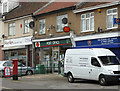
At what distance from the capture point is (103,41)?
858 inches

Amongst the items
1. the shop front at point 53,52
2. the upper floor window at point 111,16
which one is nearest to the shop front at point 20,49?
the shop front at point 53,52

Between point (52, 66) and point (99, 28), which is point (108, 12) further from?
point (52, 66)

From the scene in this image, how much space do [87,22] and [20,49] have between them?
10.6 metres

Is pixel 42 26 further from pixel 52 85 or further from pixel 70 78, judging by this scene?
pixel 52 85

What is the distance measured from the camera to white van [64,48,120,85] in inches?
619

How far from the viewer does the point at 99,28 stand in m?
22.2

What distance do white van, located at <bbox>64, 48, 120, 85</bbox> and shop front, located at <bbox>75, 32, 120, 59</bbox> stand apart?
364 centimetres

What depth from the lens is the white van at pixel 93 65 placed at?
15.7 m

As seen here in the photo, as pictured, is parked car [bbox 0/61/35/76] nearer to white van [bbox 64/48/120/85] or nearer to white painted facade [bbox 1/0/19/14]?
white van [bbox 64/48/120/85]

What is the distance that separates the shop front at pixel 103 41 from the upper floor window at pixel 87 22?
830 millimetres

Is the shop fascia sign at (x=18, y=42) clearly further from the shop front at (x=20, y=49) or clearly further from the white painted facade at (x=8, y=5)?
the white painted facade at (x=8, y=5)

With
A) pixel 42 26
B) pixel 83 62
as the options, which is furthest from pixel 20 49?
pixel 83 62

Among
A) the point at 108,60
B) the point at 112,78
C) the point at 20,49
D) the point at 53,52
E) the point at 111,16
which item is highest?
the point at 111,16

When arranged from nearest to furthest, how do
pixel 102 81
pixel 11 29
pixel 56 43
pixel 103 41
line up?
pixel 102 81 < pixel 103 41 < pixel 56 43 < pixel 11 29
